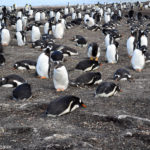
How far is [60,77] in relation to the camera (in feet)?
23.5

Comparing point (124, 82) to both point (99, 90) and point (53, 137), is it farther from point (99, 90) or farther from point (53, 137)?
point (53, 137)

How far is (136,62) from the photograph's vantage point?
9.55 m

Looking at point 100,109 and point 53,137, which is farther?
point 100,109

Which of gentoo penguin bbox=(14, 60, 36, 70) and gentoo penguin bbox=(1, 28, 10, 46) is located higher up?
gentoo penguin bbox=(1, 28, 10, 46)

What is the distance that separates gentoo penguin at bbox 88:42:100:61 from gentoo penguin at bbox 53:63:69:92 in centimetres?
369

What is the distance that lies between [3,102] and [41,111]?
1057 millimetres

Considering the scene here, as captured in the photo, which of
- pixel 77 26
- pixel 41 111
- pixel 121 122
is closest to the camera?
pixel 121 122

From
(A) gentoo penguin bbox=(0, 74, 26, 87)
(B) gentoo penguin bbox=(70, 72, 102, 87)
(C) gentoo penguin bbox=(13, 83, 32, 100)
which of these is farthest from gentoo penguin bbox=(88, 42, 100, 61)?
(C) gentoo penguin bbox=(13, 83, 32, 100)

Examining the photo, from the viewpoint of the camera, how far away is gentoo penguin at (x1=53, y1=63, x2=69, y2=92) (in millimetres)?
7138

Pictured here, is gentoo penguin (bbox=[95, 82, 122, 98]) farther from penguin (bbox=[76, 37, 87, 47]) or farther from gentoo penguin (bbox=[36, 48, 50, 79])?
penguin (bbox=[76, 37, 87, 47])

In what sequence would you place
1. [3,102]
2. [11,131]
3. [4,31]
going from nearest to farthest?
1. [11,131]
2. [3,102]
3. [4,31]

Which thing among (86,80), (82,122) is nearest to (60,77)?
(86,80)

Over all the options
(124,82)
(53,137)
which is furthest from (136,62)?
(53,137)

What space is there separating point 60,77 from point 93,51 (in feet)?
12.9
